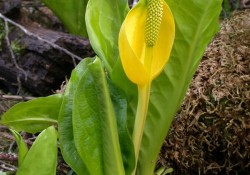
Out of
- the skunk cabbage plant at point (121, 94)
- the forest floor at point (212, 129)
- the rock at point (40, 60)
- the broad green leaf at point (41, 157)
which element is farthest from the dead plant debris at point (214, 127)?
the rock at point (40, 60)

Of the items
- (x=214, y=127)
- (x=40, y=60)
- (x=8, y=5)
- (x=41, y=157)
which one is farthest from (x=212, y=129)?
(x=8, y=5)

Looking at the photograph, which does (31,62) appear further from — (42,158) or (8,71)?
(42,158)

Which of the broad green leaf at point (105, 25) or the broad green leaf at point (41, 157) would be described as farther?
the broad green leaf at point (105, 25)

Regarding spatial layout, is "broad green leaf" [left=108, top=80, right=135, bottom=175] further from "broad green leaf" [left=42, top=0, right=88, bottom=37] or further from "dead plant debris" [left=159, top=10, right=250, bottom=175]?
"broad green leaf" [left=42, top=0, right=88, bottom=37]

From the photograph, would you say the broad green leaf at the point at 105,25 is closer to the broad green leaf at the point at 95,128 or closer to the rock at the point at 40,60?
the broad green leaf at the point at 95,128

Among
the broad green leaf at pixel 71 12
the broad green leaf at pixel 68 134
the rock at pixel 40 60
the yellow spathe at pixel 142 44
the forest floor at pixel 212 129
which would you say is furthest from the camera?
the broad green leaf at pixel 71 12

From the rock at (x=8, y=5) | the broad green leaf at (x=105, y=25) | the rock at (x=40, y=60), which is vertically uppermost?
the broad green leaf at (x=105, y=25)

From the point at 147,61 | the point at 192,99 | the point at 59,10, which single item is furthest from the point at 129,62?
the point at 59,10

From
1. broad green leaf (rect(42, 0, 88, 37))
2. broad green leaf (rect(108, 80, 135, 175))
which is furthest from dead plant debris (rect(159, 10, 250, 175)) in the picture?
broad green leaf (rect(42, 0, 88, 37))
